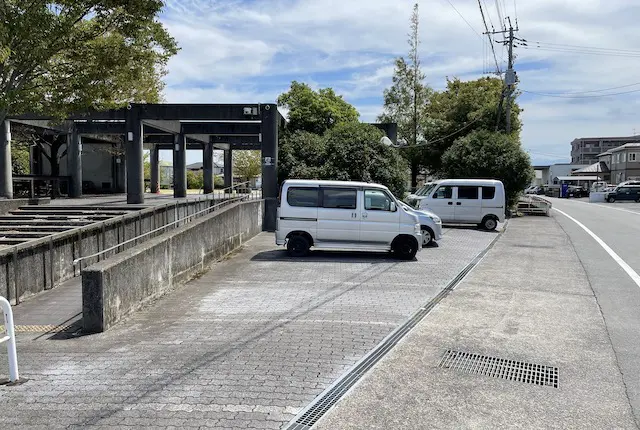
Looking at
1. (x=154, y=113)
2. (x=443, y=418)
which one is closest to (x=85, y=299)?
(x=443, y=418)

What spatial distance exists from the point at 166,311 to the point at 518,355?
4.86 m

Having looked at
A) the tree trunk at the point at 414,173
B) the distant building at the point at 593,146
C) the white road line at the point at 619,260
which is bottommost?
the white road line at the point at 619,260

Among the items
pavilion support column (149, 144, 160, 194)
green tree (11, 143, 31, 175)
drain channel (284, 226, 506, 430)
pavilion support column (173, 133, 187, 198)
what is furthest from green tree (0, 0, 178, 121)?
green tree (11, 143, 31, 175)

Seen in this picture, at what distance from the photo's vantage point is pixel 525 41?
33562 millimetres

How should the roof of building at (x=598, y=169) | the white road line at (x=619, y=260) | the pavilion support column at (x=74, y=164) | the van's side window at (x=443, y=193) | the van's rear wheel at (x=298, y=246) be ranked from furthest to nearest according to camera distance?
the roof of building at (x=598, y=169) < the pavilion support column at (x=74, y=164) < the van's side window at (x=443, y=193) < the van's rear wheel at (x=298, y=246) < the white road line at (x=619, y=260)

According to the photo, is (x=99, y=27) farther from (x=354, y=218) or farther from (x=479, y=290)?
(x=479, y=290)

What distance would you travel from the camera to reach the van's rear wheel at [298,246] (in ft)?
42.3

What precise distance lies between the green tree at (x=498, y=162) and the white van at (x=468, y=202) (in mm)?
7564

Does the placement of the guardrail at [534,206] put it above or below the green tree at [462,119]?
below

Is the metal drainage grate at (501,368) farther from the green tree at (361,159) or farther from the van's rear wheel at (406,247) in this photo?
the green tree at (361,159)

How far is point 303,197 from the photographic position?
42.5 feet

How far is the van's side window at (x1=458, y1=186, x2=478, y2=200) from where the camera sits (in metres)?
21.2

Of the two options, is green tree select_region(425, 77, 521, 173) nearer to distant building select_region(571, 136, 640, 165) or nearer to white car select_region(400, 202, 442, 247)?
white car select_region(400, 202, 442, 247)

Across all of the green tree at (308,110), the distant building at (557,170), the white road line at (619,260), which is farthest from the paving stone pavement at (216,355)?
the distant building at (557,170)
